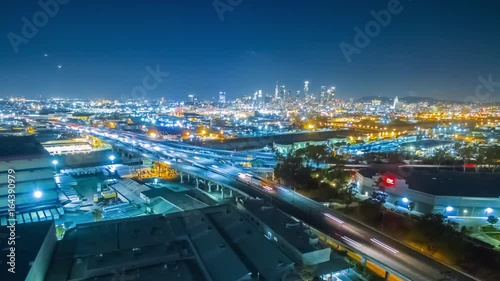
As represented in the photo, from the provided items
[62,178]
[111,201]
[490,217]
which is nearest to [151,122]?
[62,178]

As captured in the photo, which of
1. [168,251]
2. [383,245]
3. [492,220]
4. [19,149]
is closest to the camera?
[168,251]

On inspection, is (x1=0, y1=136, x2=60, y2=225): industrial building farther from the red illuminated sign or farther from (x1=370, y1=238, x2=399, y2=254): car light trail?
the red illuminated sign

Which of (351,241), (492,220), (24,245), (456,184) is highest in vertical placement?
(456,184)

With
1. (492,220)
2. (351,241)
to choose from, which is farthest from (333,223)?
(492,220)

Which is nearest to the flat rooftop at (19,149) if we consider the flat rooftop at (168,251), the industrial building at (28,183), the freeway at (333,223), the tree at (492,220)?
the industrial building at (28,183)

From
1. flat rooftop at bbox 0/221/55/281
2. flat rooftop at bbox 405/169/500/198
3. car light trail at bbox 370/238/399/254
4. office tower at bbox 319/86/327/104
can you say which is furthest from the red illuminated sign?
office tower at bbox 319/86/327/104

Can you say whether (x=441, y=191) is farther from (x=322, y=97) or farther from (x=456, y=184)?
(x=322, y=97)

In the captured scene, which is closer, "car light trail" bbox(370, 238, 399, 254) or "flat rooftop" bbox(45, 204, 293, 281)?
"flat rooftop" bbox(45, 204, 293, 281)

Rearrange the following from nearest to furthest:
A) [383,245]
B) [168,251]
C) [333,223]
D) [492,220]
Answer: [168,251] < [383,245] < [333,223] < [492,220]
